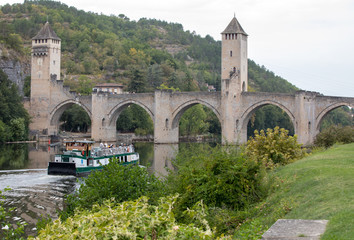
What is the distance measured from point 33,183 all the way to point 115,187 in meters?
15.1

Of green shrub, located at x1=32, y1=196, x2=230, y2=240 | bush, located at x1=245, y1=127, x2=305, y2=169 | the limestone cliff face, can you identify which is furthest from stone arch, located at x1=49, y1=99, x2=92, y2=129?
green shrub, located at x1=32, y1=196, x2=230, y2=240

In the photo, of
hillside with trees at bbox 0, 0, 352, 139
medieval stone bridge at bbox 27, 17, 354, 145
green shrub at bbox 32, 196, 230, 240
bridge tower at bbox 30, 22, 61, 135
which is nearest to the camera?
green shrub at bbox 32, 196, 230, 240

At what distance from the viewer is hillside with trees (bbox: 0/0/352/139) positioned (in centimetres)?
7038

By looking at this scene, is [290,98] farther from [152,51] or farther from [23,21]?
[23,21]

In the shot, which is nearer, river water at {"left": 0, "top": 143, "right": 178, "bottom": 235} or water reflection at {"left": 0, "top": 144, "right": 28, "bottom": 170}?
river water at {"left": 0, "top": 143, "right": 178, "bottom": 235}

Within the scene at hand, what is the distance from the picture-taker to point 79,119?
214 feet

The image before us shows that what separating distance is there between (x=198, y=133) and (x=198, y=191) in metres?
55.7

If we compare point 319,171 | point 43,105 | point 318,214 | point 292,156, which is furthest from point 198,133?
point 318,214

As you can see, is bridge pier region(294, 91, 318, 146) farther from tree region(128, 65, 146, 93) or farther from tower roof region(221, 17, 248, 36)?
tree region(128, 65, 146, 93)

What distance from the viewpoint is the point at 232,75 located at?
5150 centimetres

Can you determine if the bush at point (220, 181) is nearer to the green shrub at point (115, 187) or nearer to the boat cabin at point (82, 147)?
the green shrub at point (115, 187)

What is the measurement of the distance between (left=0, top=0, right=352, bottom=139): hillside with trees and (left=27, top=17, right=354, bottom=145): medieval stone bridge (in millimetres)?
5844

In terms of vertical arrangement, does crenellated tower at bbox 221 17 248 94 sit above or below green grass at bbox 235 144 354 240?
above

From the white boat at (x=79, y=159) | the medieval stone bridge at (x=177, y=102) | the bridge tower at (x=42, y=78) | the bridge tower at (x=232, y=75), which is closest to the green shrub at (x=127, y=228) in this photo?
the white boat at (x=79, y=159)
